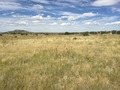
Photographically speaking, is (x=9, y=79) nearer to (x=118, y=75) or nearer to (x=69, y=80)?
(x=69, y=80)

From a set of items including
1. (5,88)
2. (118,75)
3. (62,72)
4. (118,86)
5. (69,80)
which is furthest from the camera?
(62,72)

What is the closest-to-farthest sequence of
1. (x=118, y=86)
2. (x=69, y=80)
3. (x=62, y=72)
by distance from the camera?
(x=118, y=86) → (x=69, y=80) → (x=62, y=72)

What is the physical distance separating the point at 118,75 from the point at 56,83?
2.47 meters

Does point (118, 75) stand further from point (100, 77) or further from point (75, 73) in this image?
point (75, 73)

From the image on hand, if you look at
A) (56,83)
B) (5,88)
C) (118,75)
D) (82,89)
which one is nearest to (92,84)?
(82,89)

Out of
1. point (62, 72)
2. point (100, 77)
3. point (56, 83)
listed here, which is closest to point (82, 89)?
point (56, 83)

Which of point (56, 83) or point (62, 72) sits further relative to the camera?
point (62, 72)

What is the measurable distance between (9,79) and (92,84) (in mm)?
2695

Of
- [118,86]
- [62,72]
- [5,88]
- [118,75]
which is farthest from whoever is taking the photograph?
[62,72]

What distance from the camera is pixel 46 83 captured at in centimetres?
589

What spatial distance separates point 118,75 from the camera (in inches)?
274

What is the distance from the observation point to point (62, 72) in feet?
24.7

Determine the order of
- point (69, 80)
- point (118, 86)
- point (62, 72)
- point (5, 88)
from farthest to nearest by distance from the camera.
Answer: point (62, 72)
point (69, 80)
point (118, 86)
point (5, 88)

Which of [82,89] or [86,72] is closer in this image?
[82,89]
